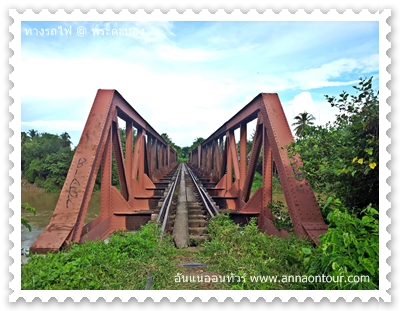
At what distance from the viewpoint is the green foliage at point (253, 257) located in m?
3.77

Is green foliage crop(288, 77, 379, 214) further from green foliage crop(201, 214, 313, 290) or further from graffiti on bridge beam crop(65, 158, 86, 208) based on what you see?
graffiti on bridge beam crop(65, 158, 86, 208)

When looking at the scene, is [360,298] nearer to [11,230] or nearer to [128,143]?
[11,230]

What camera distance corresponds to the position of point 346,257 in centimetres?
331

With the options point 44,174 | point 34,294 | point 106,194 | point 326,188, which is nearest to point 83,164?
point 106,194

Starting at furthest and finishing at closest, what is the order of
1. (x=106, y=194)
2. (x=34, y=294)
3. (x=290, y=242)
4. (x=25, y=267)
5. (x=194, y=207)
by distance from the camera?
(x=194, y=207), (x=106, y=194), (x=290, y=242), (x=25, y=267), (x=34, y=294)

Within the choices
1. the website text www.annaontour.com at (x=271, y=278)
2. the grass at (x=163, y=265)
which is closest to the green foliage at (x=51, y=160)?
the grass at (x=163, y=265)

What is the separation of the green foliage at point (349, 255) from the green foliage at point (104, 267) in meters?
1.85

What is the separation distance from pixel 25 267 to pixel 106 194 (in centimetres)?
392

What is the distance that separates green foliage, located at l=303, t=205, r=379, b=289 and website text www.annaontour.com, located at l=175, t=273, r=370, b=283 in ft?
0.04

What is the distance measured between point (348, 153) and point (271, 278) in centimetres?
196

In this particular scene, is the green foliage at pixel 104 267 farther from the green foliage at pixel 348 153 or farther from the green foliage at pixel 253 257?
the green foliage at pixel 348 153

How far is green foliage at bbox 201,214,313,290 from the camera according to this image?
3766mm

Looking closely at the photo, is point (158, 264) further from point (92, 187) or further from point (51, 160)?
point (51, 160)

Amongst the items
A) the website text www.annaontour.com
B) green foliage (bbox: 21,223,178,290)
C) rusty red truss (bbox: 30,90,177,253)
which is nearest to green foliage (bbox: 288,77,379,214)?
the website text www.annaontour.com
